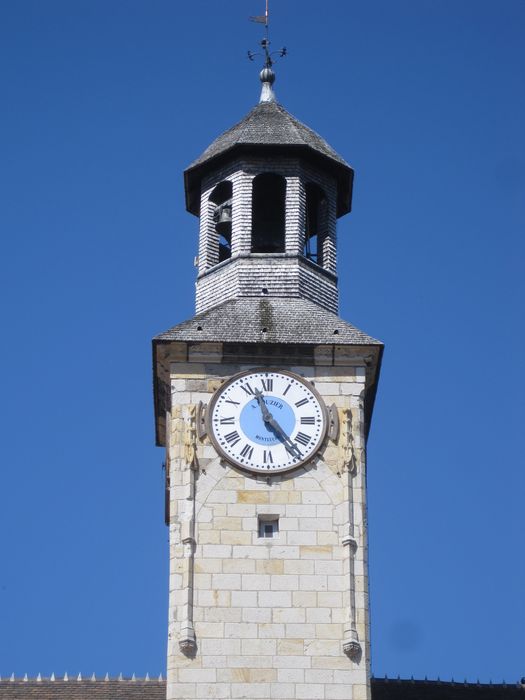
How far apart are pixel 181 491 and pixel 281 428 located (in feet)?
9.08

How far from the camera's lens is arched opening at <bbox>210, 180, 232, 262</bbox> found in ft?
179

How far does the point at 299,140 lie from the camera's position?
54.4 meters

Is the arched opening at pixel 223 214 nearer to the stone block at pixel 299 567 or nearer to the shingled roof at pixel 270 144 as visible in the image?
the shingled roof at pixel 270 144

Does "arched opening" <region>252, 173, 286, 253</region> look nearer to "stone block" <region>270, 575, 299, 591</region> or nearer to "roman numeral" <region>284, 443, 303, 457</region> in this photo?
A: "roman numeral" <region>284, 443, 303, 457</region>

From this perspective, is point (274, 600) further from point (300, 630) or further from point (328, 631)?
point (328, 631)

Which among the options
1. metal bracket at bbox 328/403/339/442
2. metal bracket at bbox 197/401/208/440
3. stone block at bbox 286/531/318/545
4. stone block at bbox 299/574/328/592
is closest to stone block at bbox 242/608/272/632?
stone block at bbox 299/574/328/592

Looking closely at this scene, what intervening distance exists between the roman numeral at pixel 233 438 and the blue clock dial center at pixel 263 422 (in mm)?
213

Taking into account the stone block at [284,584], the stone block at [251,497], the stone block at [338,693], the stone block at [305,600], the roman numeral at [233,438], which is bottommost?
the stone block at [338,693]

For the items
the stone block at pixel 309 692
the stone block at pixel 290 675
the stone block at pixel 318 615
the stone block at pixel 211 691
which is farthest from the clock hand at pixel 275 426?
the stone block at pixel 211 691

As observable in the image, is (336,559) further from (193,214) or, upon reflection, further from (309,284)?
(193,214)

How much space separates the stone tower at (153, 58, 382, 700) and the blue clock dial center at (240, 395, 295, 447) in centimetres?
3

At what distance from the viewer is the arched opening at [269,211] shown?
55.9 metres

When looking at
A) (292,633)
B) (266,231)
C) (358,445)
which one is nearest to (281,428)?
(358,445)

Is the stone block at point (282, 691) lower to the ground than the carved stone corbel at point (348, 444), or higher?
lower
